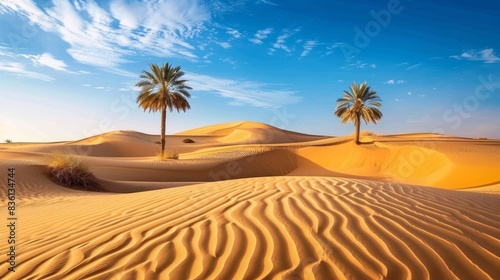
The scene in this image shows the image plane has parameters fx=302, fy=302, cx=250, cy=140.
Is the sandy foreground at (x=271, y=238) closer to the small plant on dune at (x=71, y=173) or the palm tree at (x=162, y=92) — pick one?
the small plant on dune at (x=71, y=173)

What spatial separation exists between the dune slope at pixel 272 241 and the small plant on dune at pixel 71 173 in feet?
26.4

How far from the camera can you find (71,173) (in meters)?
12.0

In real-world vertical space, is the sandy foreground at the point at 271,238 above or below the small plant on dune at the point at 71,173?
above

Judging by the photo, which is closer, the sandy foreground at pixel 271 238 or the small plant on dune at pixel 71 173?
the sandy foreground at pixel 271 238

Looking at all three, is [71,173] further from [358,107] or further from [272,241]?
[358,107]

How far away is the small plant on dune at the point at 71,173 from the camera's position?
11.9 meters

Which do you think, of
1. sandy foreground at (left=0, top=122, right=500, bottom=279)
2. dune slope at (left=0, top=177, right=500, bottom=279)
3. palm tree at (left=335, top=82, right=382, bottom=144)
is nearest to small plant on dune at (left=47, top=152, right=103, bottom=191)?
sandy foreground at (left=0, top=122, right=500, bottom=279)

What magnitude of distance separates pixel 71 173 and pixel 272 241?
37.9ft

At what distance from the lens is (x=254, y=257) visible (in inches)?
109

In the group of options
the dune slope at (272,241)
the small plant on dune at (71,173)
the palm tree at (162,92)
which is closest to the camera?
the dune slope at (272,241)

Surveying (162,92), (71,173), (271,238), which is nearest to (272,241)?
(271,238)

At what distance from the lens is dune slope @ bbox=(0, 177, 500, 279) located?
8.50 feet

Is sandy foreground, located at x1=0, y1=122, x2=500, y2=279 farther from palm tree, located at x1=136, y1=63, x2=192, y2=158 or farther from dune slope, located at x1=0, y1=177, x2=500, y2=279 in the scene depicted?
palm tree, located at x1=136, y1=63, x2=192, y2=158

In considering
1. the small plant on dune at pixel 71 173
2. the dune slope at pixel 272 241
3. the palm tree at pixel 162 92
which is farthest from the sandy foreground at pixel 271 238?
the palm tree at pixel 162 92
